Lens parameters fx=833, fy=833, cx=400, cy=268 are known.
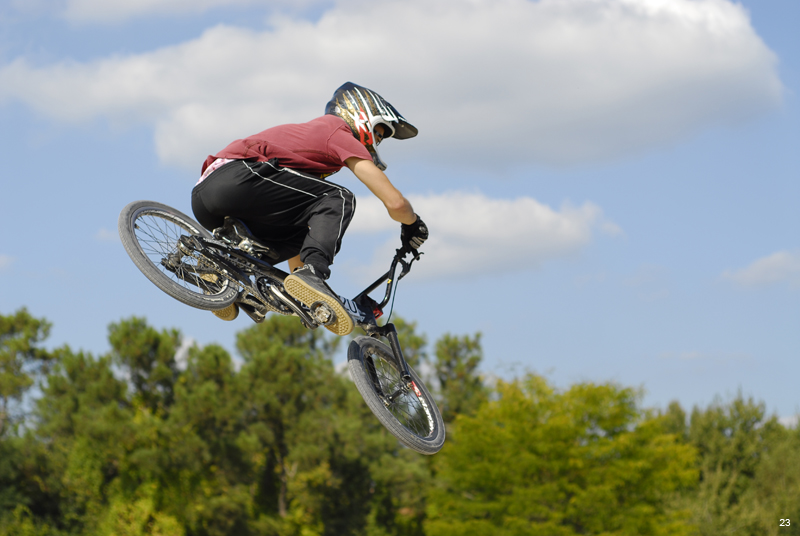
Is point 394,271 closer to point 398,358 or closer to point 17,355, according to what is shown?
point 398,358

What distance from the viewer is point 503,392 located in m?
38.3

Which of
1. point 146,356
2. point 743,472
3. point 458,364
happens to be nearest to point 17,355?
point 146,356

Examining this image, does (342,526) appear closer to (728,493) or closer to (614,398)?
(614,398)

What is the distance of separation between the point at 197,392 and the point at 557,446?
62.8 feet

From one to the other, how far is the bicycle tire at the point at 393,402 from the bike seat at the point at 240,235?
3.38 ft

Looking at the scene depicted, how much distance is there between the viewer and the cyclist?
551 centimetres

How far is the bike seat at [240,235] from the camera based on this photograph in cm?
579

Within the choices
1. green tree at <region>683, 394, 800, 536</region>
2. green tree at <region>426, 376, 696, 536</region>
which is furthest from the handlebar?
green tree at <region>683, 394, 800, 536</region>

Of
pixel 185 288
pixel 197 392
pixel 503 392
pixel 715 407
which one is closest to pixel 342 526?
pixel 197 392

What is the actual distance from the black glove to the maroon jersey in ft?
2.68

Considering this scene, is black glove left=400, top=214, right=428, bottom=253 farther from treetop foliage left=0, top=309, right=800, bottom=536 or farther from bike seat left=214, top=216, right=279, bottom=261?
treetop foliage left=0, top=309, right=800, bottom=536

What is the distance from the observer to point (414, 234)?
246 inches

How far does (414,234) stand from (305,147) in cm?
113

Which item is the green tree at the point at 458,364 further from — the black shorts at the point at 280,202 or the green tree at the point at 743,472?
the black shorts at the point at 280,202
